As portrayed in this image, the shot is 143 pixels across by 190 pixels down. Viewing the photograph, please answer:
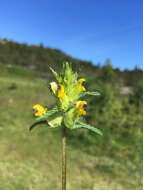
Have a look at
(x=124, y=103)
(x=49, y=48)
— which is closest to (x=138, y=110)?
(x=124, y=103)

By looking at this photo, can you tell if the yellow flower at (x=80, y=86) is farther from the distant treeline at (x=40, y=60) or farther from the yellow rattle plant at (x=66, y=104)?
the distant treeline at (x=40, y=60)

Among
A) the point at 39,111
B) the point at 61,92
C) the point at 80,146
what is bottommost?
the point at 80,146

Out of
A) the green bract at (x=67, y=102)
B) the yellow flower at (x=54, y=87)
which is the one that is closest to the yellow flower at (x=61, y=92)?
the green bract at (x=67, y=102)

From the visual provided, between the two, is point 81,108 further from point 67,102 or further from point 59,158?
point 59,158

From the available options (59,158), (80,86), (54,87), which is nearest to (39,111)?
(54,87)

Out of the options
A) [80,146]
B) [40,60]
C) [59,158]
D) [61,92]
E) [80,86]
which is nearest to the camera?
[61,92]
